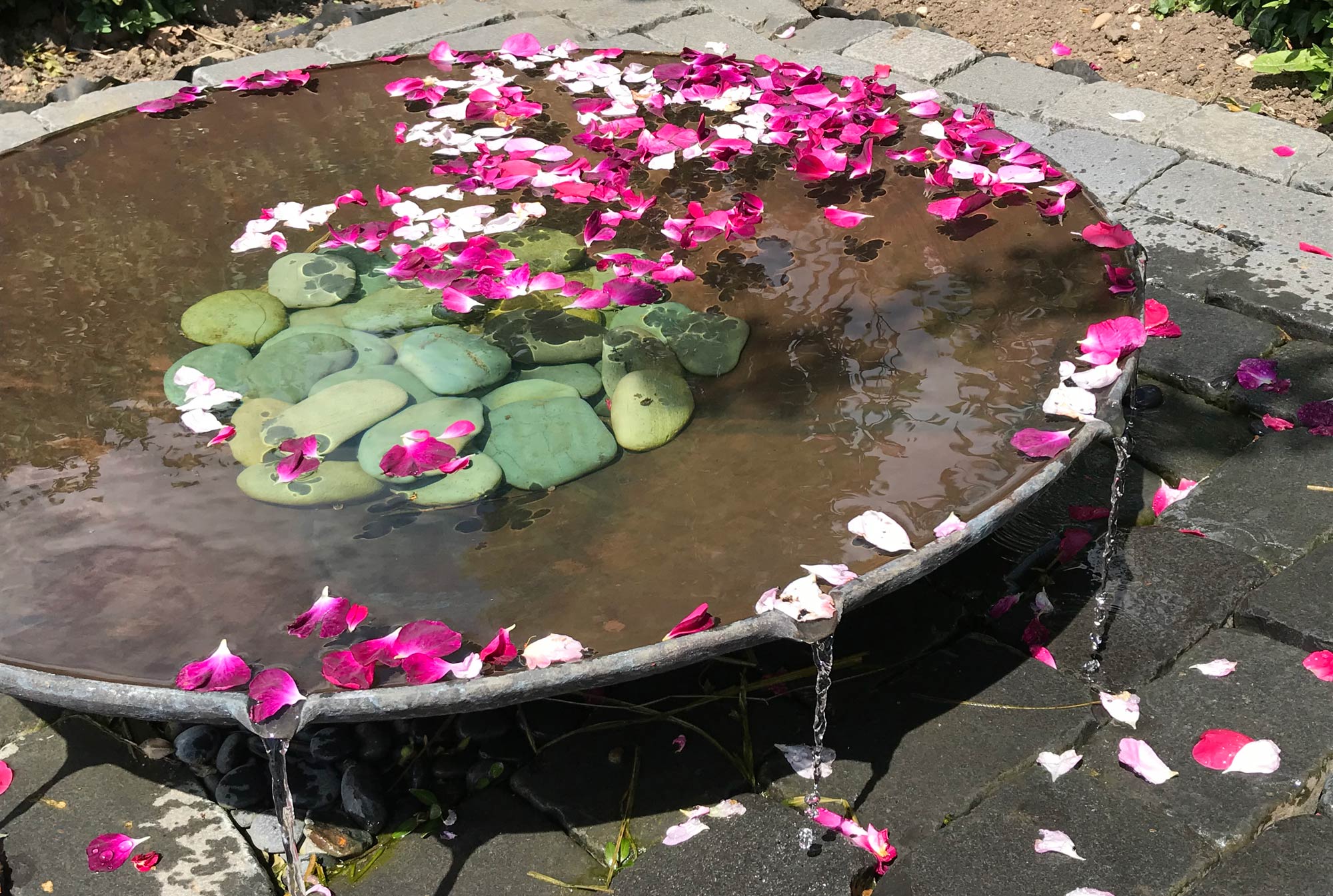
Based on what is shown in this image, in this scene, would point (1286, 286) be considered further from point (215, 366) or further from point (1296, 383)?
point (215, 366)

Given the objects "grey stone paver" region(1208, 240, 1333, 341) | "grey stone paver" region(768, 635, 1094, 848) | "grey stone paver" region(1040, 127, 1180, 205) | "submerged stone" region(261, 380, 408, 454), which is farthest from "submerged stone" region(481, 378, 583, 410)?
"grey stone paver" region(1040, 127, 1180, 205)

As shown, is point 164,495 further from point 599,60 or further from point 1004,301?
point 599,60

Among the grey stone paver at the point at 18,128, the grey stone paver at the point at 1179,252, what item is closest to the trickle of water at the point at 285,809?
the grey stone paver at the point at 1179,252

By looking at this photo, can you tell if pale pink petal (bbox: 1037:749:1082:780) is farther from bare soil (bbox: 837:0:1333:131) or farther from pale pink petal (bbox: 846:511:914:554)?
bare soil (bbox: 837:0:1333:131)

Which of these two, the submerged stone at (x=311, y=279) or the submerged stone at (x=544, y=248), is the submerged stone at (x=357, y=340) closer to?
the submerged stone at (x=311, y=279)

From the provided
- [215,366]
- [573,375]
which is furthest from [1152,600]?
[215,366]

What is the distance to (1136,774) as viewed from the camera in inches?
69.5

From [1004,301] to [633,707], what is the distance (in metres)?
0.92

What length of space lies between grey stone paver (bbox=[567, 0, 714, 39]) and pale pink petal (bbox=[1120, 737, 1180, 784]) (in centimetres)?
285

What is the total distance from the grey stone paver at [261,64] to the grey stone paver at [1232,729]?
2.99 metres

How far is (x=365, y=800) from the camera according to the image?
1.75 metres

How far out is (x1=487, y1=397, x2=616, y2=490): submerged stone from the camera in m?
1.73

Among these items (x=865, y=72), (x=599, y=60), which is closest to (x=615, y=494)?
(x=599, y=60)

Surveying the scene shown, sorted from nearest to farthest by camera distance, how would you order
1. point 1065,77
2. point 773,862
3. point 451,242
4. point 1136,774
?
point 773,862, point 1136,774, point 451,242, point 1065,77
